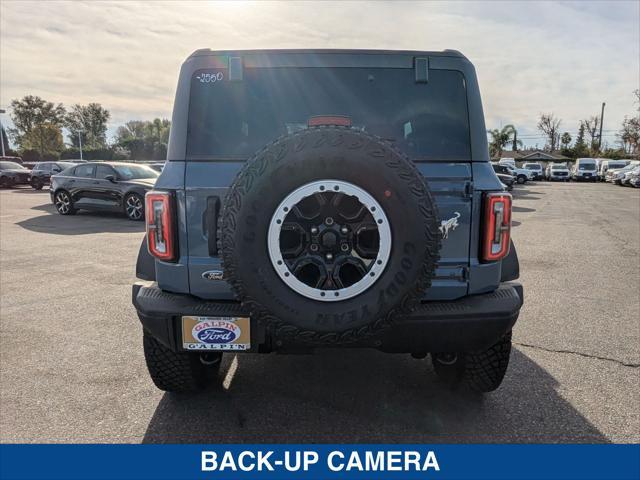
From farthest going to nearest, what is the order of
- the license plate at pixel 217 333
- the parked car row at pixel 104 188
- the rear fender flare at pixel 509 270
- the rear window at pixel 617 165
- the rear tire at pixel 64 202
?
the rear window at pixel 617 165 < the rear tire at pixel 64 202 < the parked car row at pixel 104 188 < the rear fender flare at pixel 509 270 < the license plate at pixel 217 333

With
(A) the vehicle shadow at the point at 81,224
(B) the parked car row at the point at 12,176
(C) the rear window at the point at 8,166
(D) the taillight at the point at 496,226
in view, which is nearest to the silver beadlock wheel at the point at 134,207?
(A) the vehicle shadow at the point at 81,224

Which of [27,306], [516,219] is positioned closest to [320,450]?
[27,306]

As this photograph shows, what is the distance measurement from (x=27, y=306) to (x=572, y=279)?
658cm

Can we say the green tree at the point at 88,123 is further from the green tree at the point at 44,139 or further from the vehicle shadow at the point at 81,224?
the vehicle shadow at the point at 81,224

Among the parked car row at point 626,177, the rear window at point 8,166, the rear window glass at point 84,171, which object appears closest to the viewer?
the rear window glass at point 84,171

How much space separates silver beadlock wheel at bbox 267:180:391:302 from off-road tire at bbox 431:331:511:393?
3.79 ft

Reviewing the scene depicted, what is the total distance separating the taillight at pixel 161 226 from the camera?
239 centimetres

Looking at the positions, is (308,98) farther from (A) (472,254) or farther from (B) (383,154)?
(A) (472,254)

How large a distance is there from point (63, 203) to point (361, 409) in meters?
12.6

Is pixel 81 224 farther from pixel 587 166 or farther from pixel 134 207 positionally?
pixel 587 166

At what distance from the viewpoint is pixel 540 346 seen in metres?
3.81

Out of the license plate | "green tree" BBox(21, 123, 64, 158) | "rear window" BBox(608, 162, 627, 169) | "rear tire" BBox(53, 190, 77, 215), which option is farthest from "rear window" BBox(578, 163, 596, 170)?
"green tree" BBox(21, 123, 64, 158)

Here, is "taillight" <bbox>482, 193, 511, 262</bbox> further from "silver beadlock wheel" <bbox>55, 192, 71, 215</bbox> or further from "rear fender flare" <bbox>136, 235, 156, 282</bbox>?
"silver beadlock wheel" <bbox>55, 192, 71, 215</bbox>

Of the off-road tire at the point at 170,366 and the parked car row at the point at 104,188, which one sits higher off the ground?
the parked car row at the point at 104,188
